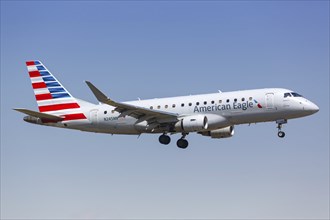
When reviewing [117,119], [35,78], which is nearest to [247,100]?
[117,119]

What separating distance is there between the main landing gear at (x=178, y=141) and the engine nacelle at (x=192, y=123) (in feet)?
6.94

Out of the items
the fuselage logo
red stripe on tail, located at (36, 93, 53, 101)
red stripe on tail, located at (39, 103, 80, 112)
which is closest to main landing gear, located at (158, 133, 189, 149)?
the fuselage logo

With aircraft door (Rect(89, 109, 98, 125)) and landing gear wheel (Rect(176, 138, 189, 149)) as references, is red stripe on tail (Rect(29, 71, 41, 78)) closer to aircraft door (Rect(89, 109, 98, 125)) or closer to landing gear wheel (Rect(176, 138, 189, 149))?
aircraft door (Rect(89, 109, 98, 125))

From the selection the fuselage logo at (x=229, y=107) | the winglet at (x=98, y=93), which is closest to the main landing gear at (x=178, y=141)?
the fuselage logo at (x=229, y=107)

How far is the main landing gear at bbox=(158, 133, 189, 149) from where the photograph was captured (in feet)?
191

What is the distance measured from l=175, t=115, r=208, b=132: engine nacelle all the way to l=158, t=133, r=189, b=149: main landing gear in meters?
2.12

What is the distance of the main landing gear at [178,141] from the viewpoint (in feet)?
191

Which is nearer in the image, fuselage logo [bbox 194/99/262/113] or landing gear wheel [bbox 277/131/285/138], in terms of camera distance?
fuselage logo [bbox 194/99/262/113]

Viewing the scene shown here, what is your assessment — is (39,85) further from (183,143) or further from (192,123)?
(192,123)

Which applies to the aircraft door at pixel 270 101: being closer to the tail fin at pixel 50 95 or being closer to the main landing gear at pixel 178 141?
the main landing gear at pixel 178 141

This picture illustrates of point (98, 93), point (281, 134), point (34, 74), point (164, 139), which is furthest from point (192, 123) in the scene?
point (34, 74)

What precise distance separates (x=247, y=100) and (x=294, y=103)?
346 cm

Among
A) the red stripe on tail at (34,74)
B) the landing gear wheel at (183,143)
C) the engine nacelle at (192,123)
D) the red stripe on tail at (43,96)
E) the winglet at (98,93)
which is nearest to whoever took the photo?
the winglet at (98,93)

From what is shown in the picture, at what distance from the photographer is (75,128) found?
2394 inches
